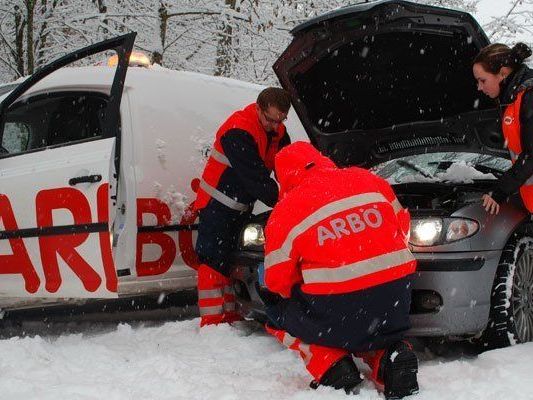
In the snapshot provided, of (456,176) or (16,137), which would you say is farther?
(16,137)

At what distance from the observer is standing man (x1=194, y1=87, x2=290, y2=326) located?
171 inches

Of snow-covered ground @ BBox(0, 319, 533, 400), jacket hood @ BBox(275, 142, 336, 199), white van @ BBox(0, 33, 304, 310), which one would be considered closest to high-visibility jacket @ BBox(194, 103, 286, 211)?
white van @ BBox(0, 33, 304, 310)

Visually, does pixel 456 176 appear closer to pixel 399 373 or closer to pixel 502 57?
pixel 502 57

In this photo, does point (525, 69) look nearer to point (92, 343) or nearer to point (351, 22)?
point (351, 22)

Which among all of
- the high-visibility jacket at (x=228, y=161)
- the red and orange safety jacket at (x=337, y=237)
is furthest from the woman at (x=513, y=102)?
the high-visibility jacket at (x=228, y=161)

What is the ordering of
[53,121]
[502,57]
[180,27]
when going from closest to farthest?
[502,57], [53,121], [180,27]

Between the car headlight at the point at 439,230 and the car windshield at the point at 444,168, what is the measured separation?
3.26 ft

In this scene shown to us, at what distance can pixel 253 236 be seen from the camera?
13.9 feet

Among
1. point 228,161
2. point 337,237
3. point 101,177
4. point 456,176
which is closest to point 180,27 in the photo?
point 228,161

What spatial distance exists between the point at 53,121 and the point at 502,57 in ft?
10.8

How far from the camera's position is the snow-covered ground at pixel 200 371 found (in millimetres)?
3023

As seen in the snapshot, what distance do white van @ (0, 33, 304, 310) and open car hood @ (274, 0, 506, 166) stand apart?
0.89m

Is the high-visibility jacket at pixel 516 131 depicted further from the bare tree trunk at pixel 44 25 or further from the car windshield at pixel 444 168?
the bare tree trunk at pixel 44 25

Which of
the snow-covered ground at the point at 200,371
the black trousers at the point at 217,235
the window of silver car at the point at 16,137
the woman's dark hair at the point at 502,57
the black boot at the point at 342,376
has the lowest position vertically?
the snow-covered ground at the point at 200,371
